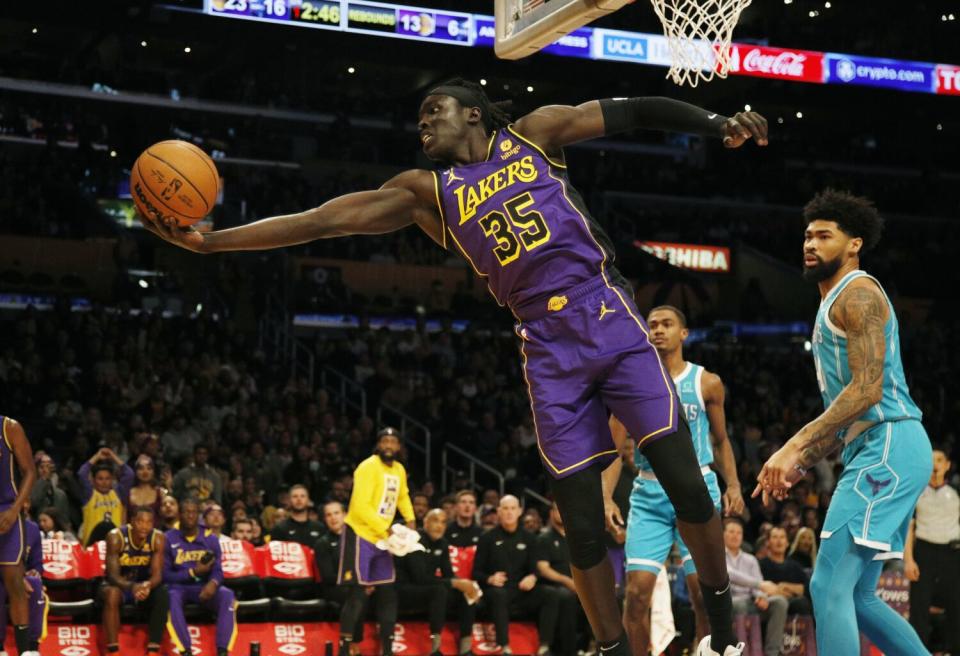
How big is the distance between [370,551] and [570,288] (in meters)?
7.03

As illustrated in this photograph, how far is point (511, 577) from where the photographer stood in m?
12.3

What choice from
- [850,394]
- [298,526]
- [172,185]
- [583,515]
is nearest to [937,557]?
[298,526]

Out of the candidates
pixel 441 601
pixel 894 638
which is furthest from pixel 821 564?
pixel 441 601

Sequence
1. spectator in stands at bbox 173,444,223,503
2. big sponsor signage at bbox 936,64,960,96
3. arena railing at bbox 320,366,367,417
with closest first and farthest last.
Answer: spectator in stands at bbox 173,444,223,503 → arena railing at bbox 320,366,367,417 → big sponsor signage at bbox 936,64,960,96

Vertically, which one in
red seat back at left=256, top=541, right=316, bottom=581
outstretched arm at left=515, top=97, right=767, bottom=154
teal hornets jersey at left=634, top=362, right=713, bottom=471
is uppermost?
outstretched arm at left=515, top=97, right=767, bottom=154

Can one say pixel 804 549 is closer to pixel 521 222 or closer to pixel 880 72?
pixel 521 222

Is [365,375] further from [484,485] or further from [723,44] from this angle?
[723,44]

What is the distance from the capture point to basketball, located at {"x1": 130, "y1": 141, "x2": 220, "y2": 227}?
475cm

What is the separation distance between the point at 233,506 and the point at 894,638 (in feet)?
30.3

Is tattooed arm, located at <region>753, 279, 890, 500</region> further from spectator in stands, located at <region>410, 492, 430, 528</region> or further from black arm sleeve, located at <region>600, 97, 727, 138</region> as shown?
spectator in stands, located at <region>410, 492, 430, 528</region>

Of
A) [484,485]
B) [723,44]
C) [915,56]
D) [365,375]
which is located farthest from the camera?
[915,56]

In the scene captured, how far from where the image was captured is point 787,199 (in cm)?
3041

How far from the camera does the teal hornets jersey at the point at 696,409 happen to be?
24.4ft

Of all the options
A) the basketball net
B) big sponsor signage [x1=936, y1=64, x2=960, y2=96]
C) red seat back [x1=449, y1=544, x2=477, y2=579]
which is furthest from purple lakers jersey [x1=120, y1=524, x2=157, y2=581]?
big sponsor signage [x1=936, y1=64, x2=960, y2=96]
